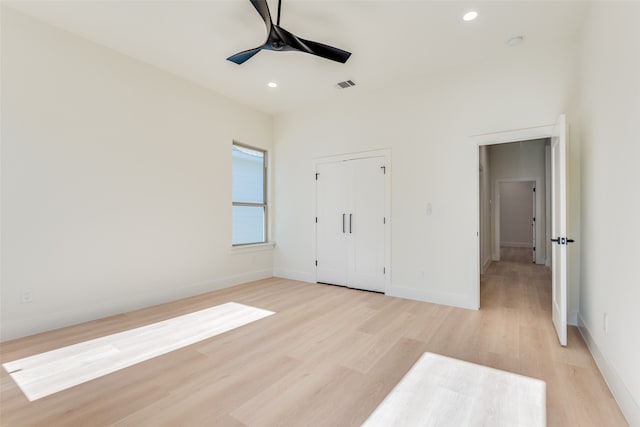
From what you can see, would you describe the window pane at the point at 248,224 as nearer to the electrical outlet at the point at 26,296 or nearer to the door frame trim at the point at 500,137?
the electrical outlet at the point at 26,296

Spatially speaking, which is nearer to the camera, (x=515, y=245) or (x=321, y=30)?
(x=321, y=30)

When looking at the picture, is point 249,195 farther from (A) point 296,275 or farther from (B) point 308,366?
(B) point 308,366

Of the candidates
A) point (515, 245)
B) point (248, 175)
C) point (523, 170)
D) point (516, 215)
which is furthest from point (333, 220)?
point (516, 215)

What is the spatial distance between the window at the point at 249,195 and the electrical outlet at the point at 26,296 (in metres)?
2.45

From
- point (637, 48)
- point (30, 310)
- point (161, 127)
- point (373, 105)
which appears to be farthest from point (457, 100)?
point (30, 310)

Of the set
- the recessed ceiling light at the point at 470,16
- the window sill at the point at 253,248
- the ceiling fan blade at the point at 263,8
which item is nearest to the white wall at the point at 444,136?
the recessed ceiling light at the point at 470,16

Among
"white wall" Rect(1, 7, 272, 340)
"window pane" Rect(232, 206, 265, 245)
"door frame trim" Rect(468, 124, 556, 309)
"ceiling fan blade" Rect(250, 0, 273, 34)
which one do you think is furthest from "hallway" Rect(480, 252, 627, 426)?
"white wall" Rect(1, 7, 272, 340)

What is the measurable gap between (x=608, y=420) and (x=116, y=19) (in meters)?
4.83

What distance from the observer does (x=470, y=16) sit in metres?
2.75

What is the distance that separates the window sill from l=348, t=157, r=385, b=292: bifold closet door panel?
1582 millimetres

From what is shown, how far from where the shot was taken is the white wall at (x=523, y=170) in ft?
22.8

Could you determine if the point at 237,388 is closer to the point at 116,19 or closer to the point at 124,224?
the point at 124,224

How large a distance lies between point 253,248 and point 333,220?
4.85 ft

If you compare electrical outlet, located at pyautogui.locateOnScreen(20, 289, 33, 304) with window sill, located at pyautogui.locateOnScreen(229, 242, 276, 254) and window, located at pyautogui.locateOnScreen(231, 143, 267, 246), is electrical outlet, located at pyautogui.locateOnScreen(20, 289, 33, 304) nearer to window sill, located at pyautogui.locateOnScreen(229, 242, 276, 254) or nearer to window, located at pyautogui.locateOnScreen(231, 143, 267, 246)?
window sill, located at pyautogui.locateOnScreen(229, 242, 276, 254)
